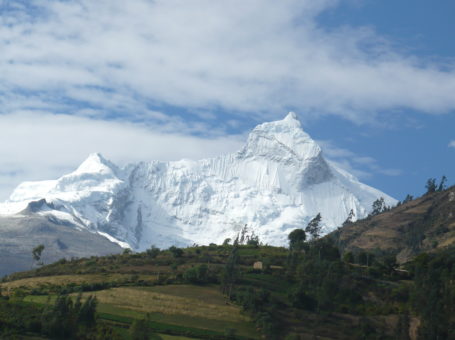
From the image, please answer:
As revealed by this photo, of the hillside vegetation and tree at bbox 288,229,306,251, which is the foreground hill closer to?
the hillside vegetation

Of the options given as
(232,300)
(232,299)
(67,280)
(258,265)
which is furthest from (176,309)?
(258,265)

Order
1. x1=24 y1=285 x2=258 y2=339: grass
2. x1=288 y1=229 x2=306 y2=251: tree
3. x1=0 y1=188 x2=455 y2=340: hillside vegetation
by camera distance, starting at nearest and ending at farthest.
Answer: x1=0 y1=188 x2=455 y2=340: hillside vegetation, x1=24 y1=285 x2=258 y2=339: grass, x1=288 y1=229 x2=306 y2=251: tree

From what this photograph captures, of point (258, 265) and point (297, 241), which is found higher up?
point (297, 241)

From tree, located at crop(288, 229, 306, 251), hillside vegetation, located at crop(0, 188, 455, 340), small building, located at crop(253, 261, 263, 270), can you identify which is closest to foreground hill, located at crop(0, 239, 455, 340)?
small building, located at crop(253, 261, 263, 270)

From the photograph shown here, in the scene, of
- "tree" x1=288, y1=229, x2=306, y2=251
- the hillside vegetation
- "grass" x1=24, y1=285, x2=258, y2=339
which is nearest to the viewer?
the hillside vegetation

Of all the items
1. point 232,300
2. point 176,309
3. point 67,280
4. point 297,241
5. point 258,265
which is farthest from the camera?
point 297,241

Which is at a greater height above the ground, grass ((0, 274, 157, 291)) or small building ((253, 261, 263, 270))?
small building ((253, 261, 263, 270))

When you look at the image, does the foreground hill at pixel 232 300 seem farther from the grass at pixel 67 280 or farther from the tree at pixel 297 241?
the tree at pixel 297 241

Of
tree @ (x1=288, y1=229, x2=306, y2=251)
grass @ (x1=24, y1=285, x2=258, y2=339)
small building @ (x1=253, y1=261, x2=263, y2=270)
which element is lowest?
grass @ (x1=24, y1=285, x2=258, y2=339)

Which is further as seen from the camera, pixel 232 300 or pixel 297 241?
pixel 297 241

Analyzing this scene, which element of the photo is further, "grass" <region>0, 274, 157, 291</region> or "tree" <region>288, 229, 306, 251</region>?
"tree" <region>288, 229, 306, 251</region>

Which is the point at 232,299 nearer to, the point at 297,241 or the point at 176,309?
the point at 176,309

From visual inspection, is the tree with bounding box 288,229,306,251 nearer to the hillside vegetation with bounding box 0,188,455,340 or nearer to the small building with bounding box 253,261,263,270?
the hillside vegetation with bounding box 0,188,455,340

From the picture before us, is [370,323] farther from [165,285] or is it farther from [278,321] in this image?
[165,285]
